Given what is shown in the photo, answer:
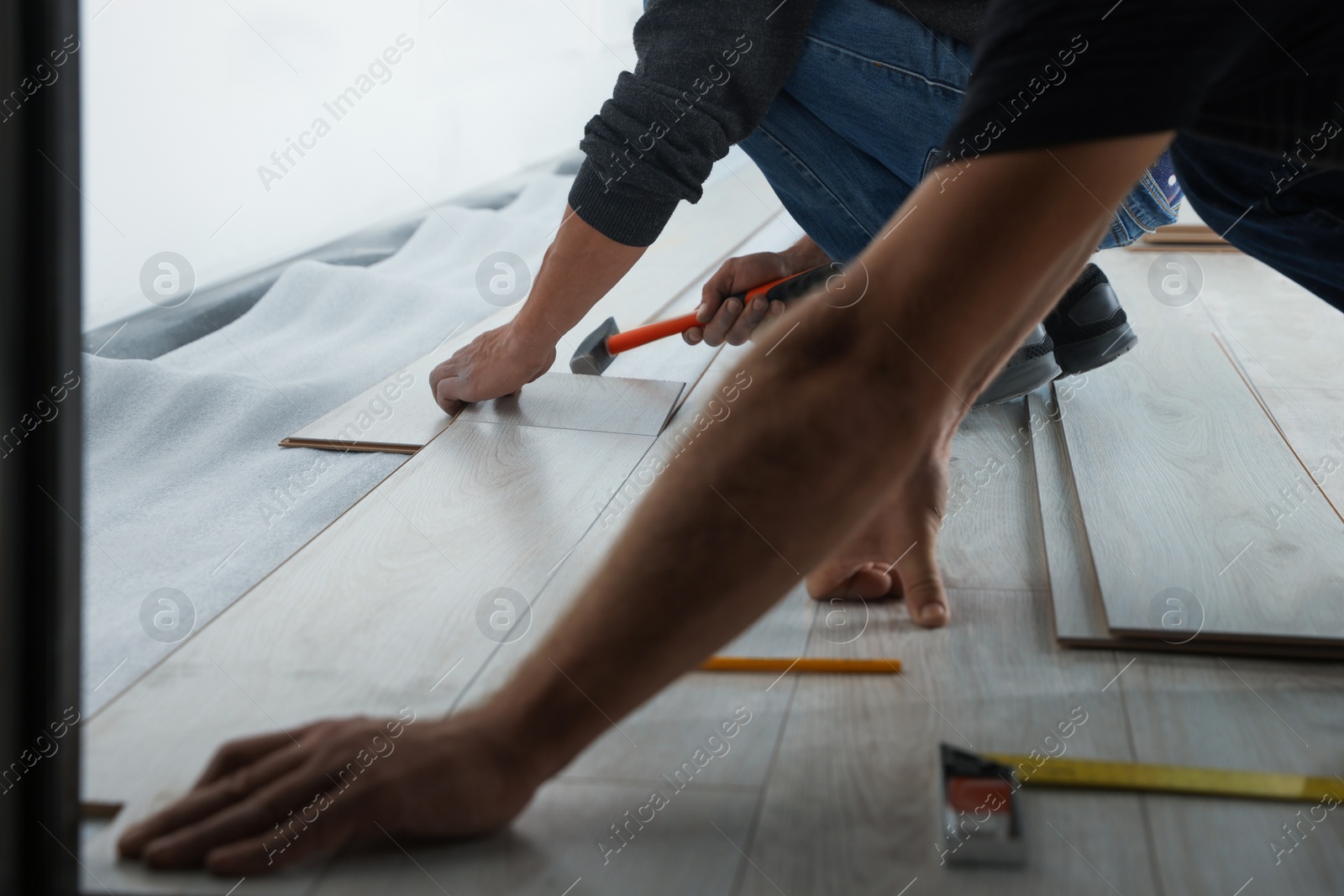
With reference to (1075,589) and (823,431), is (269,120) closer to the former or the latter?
(1075,589)

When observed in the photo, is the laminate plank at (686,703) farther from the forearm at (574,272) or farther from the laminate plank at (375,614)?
the forearm at (574,272)

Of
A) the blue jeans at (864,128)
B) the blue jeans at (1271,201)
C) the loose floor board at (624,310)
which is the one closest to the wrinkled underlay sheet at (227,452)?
the loose floor board at (624,310)

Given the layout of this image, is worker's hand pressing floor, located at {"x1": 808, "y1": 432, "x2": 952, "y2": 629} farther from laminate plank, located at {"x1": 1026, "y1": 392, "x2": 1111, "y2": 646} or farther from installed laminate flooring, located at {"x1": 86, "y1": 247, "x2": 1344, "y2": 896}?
laminate plank, located at {"x1": 1026, "y1": 392, "x2": 1111, "y2": 646}

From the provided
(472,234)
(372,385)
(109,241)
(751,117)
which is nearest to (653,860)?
(751,117)

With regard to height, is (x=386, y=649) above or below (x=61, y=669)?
below

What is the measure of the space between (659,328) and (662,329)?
0.03ft

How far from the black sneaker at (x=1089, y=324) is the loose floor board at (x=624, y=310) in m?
0.77

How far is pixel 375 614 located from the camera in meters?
1.26

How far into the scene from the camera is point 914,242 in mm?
719

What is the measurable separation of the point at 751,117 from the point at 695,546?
1152mm

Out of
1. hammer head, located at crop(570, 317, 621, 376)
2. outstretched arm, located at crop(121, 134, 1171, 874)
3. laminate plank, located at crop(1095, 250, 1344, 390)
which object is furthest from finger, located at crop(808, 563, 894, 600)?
laminate plank, located at crop(1095, 250, 1344, 390)

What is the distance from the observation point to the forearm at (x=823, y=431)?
71 centimetres

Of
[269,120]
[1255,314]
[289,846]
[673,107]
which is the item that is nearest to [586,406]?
[673,107]

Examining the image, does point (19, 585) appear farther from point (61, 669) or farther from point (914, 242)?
point (914, 242)
